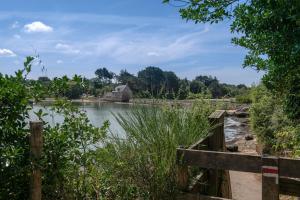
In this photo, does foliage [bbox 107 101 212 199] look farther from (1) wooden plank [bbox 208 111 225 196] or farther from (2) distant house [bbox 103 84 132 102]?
(2) distant house [bbox 103 84 132 102]

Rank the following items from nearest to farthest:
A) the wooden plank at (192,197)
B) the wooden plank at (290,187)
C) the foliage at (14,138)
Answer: the foliage at (14,138) < the wooden plank at (290,187) < the wooden plank at (192,197)

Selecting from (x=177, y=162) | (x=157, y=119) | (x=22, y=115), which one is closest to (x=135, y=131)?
(x=157, y=119)

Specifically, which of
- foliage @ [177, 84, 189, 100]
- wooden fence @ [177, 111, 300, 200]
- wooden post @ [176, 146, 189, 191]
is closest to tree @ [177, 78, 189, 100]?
foliage @ [177, 84, 189, 100]

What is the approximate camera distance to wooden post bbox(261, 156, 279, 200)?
127 inches

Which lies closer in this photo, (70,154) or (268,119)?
(70,154)

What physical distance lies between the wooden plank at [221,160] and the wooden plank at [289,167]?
0.19m

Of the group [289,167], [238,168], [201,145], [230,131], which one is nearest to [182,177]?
[238,168]

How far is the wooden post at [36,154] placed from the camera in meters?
3.26

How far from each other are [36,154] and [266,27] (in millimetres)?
2640

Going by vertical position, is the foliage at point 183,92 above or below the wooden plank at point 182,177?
above

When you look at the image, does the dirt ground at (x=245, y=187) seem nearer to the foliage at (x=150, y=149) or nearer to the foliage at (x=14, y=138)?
the foliage at (x=150, y=149)

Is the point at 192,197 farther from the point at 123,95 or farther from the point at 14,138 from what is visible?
the point at 123,95

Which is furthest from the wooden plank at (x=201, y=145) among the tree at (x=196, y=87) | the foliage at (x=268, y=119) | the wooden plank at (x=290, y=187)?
the foliage at (x=268, y=119)

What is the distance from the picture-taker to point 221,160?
Answer: 3594 mm
